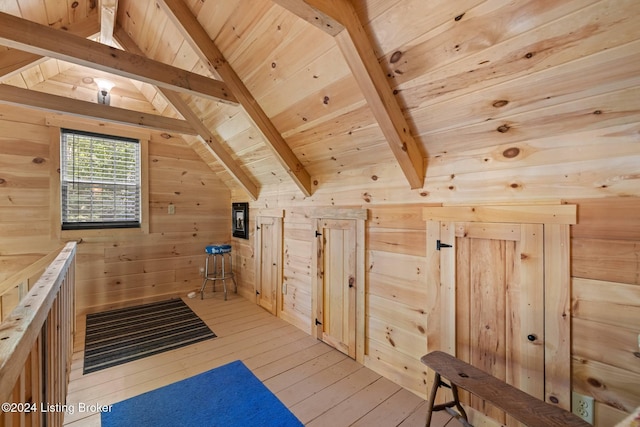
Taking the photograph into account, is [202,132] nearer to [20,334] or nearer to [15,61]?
[15,61]

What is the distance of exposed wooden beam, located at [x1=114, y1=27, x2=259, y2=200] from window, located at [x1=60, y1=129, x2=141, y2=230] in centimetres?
99

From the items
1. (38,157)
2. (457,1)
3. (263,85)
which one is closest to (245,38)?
(263,85)

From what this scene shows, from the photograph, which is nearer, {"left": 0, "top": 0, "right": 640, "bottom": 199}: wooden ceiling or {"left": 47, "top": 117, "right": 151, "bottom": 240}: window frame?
{"left": 0, "top": 0, "right": 640, "bottom": 199}: wooden ceiling

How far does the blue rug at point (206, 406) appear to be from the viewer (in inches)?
67.2

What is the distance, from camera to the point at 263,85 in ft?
7.06

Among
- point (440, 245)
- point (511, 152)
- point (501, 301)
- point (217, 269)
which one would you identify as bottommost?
point (217, 269)

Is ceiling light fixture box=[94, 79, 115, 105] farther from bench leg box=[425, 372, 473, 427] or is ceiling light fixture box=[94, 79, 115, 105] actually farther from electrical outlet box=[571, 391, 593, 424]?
electrical outlet box=[571, 391, 593, 424]

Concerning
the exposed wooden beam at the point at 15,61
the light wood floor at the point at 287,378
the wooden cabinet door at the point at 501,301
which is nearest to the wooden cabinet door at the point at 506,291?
the wooden cabinet door at the point at 501,301

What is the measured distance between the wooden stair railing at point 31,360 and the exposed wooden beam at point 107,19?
2.14m

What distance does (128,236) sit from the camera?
3.69 meters

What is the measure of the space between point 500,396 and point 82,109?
3.79 metres

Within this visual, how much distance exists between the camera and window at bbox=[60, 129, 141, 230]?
329 centimetres

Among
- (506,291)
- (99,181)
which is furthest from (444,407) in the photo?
(99,181)

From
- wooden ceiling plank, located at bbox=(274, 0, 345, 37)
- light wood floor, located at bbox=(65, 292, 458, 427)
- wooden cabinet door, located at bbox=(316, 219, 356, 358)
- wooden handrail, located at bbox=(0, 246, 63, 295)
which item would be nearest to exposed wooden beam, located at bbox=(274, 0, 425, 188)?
wooden ceiling plank, located at bbox=(274, 0, 345, 37)
